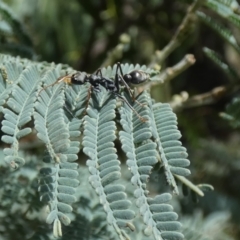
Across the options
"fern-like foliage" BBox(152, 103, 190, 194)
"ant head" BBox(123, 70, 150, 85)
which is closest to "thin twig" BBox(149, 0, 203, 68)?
"ant head" BBox(123, 70, 150, 85)

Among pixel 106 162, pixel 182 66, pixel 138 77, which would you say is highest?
pixel 182 66

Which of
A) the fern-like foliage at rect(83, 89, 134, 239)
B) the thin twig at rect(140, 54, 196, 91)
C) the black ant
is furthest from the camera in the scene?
the thin twig at rect(140, 54, 196, 91)

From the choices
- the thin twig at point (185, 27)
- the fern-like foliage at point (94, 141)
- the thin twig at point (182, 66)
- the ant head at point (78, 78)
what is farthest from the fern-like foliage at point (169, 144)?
the thin twig at point (185, 27)

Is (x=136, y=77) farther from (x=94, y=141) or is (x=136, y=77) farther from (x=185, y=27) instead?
(x=185, y=27)

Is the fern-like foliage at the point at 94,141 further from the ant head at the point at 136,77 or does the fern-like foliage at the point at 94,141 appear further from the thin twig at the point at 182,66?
the thin twig at the point at 182,66

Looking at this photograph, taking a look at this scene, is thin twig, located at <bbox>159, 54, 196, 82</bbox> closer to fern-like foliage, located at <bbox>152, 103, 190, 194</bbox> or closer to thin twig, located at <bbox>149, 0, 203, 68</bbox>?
thin twig, located at <bbox>149, 0, 203, 68</bbox>

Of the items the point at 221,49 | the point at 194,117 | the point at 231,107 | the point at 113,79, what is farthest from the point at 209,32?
the point at 113,79

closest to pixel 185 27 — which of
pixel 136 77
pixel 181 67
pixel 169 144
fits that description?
pixel 181 67

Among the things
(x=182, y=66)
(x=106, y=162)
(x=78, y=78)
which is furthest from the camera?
(x=182, y=66)
